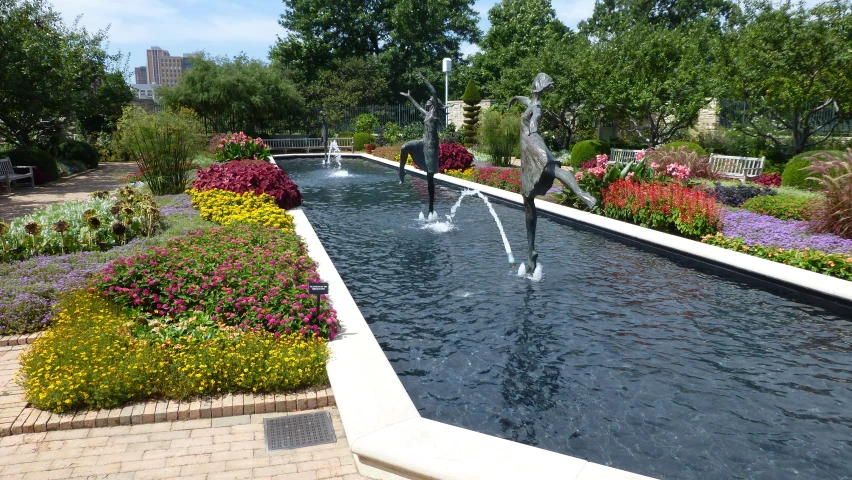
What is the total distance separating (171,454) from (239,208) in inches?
287

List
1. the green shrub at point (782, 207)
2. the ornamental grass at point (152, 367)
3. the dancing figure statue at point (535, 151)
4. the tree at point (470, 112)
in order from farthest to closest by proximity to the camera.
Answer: the tree at point (470, 112), the green shrub at point (782, 207), the dancing figure statue at point (535, 151), the ornamental grass at point (152, 367)

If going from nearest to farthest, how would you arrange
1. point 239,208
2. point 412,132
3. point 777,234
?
point 777,234 < point 239,208 < point 412,132

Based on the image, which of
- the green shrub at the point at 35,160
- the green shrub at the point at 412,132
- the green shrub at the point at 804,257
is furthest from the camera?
the green shrub at the point at 412,132

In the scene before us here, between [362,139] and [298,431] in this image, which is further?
[362,139]

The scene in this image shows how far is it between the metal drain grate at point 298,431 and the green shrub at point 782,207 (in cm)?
1001

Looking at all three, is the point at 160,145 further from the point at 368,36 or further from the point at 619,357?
the point at 368,36

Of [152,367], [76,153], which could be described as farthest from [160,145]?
[76,153]

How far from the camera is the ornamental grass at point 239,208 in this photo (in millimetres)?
9906

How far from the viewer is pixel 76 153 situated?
23.8 m

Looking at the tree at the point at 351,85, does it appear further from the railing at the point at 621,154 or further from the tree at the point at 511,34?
the railing at the point at 621,154

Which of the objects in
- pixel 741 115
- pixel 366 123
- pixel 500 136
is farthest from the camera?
pixel 366 123

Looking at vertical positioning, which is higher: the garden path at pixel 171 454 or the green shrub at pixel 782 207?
the green shrub at pixel 782 207

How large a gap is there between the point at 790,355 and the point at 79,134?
33.8m

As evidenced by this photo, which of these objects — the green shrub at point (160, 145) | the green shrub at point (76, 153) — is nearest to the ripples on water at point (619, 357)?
the green shrub at point (160, 145)
